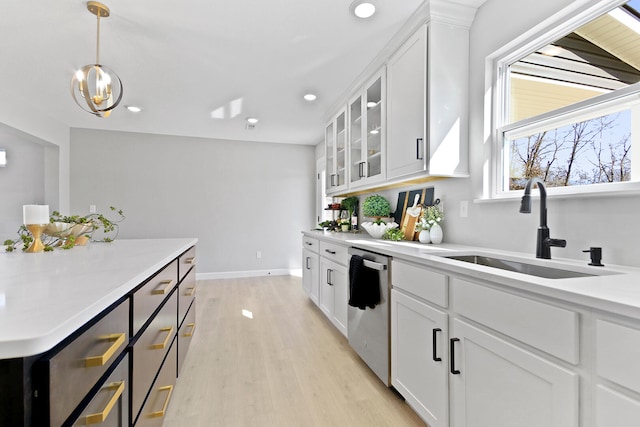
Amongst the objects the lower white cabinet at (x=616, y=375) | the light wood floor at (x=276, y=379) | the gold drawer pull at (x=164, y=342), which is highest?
the lower white cabinet at (x=616, y=375)

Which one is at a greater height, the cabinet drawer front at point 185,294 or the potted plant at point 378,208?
the potted plant at point 378,208

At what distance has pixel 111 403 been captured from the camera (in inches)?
32.9

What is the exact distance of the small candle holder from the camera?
63.0 inches

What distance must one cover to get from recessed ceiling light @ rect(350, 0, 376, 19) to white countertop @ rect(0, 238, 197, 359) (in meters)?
1.91

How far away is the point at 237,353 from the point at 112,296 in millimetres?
1858

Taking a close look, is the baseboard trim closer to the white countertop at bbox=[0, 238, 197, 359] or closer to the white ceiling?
the white ceiling

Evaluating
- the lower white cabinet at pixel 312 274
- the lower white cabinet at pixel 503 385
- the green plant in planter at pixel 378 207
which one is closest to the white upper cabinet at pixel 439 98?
the green plant in planter at pixel 378 207

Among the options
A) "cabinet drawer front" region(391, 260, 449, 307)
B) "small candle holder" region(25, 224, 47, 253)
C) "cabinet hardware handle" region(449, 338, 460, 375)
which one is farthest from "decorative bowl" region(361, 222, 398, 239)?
"small candle holder" region(25, 224, 47, 253)

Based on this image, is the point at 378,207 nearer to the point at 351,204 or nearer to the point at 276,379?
the point at 351,204

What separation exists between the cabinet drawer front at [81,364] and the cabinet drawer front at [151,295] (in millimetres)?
Result: 162

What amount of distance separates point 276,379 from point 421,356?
1.05 meters

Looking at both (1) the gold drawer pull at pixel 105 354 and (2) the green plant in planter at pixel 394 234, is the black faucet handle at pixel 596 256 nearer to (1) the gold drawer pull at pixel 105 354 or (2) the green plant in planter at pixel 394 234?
(2) the green plant in planter at pixel 394 234

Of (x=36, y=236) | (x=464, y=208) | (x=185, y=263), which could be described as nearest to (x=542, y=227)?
(x=464, y=208)

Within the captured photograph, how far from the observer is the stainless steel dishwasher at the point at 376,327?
72.6 inches
